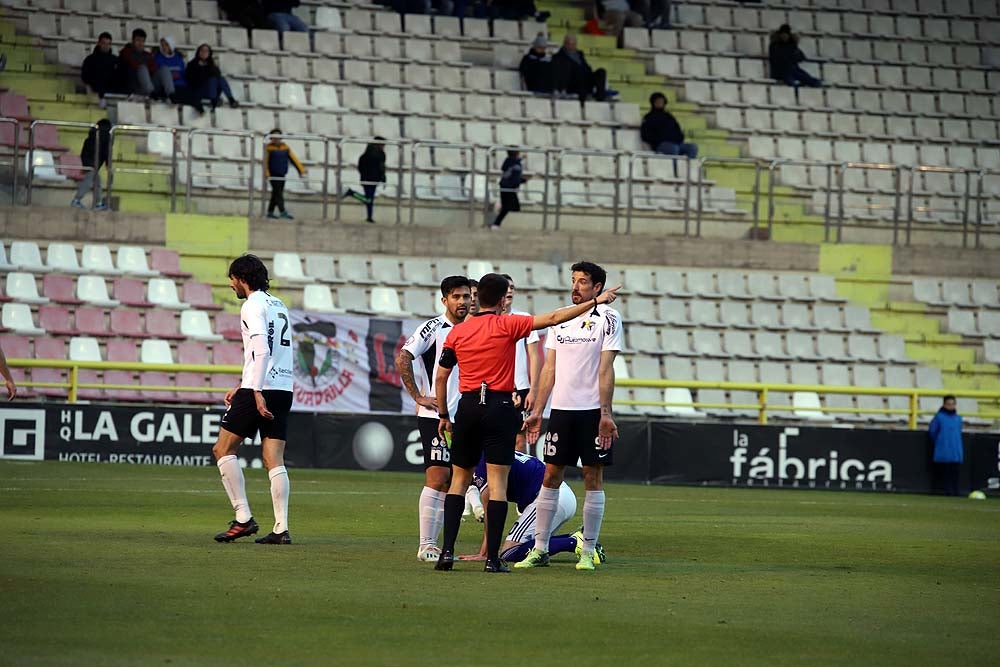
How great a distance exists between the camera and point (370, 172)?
92.9ft

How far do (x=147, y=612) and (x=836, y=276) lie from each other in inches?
914

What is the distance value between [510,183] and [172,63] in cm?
614

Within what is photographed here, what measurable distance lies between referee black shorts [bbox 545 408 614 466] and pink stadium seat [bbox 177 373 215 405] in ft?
46.5

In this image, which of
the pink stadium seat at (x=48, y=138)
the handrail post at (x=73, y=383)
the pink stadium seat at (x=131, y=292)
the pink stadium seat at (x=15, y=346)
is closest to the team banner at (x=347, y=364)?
the pink stadium seat at (x=131, y=292)

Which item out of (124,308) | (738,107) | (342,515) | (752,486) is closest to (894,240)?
(738,107)

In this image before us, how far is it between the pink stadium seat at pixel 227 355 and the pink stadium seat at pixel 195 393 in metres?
0.38

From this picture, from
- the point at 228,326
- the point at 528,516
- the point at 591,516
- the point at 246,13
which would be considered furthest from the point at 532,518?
the point at 246,13

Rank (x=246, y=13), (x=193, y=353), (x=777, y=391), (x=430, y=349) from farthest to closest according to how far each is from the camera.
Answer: (x=246, y=13), (x=777, y=391), (x=193, y=353), (x=430, y=349)

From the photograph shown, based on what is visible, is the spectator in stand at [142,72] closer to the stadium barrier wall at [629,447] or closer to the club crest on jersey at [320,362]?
the club crest on jersey at [320,362]

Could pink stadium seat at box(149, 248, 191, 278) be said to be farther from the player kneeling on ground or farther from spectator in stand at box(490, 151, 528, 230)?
the player kneeling on ground

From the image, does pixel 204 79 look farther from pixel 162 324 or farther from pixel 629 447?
pixel 629 447

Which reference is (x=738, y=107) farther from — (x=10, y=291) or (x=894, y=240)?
(x=10, y=291)

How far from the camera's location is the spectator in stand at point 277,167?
90.1 feet

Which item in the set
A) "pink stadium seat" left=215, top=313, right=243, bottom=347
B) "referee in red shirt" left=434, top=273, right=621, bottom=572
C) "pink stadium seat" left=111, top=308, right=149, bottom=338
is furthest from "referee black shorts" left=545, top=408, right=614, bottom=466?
"pink stadium seat" left=111, top=308, right=149, bottom=338
